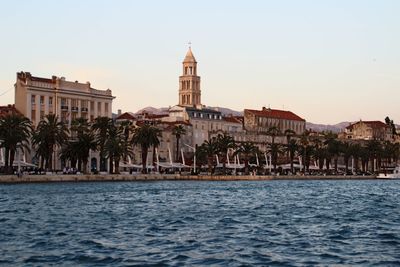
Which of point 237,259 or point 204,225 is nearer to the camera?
point 237,259

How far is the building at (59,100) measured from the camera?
141m

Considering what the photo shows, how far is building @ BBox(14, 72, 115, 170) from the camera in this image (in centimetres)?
14062

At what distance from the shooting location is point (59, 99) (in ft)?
480

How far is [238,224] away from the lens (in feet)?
148

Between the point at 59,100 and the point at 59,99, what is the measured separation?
0.19 m

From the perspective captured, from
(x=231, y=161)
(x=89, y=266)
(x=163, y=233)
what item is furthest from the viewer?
(x=231, y=161)

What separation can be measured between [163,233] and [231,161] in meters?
157

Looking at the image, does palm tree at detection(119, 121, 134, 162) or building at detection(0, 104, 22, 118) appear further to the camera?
palm tree at detection(119, 121, 134, 162)

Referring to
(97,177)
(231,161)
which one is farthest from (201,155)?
(97,177)

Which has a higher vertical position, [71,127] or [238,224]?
[71,127]

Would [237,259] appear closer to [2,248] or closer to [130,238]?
[130,238]

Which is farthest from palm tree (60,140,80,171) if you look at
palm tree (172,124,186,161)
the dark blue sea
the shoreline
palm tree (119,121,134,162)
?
the dark blue sea

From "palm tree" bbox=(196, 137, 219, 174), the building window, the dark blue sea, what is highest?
the building window

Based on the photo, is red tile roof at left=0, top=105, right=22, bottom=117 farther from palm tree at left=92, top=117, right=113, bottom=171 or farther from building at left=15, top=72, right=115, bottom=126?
palm tree at left=92, top=117, right=113, bottom=171
